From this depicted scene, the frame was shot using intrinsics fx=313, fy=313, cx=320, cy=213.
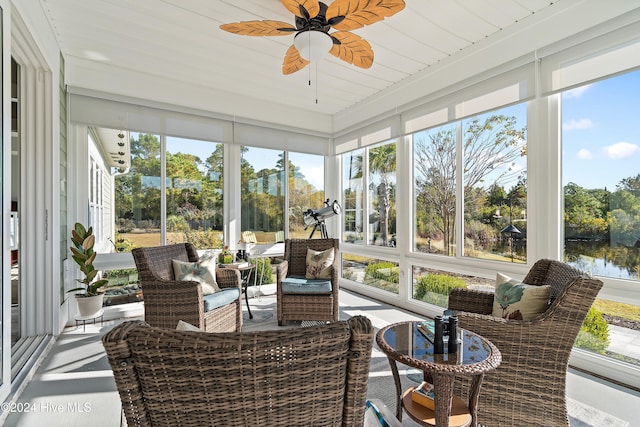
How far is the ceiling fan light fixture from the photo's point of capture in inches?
85.2

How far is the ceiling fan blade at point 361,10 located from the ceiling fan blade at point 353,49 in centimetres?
17

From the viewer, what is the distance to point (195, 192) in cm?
418

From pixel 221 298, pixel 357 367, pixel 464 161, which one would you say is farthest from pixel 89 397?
pixel 464 161

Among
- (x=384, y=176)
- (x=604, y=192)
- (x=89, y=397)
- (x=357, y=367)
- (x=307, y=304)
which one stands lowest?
(x=89, y=397)

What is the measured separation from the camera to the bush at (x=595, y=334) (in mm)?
2410

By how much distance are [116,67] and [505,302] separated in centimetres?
435

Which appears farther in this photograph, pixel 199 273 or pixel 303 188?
pixel 303 188

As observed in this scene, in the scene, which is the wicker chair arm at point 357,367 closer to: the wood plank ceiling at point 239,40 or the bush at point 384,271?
the wood plank ceiling at point 239,40

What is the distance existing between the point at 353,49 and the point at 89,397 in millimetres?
3087

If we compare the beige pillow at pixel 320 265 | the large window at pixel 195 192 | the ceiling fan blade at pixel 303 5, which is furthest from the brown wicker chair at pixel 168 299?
the ceiling fan blade at pixel 303 5

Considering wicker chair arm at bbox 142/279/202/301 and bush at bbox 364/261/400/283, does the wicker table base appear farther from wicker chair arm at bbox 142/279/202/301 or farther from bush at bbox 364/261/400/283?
bush at bbox 364/261/400/283

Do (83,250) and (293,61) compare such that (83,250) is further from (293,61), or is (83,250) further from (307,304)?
(293,61)

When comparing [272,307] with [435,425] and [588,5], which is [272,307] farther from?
[588,5]

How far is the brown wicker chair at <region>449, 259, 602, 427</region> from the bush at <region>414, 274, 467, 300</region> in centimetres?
184
